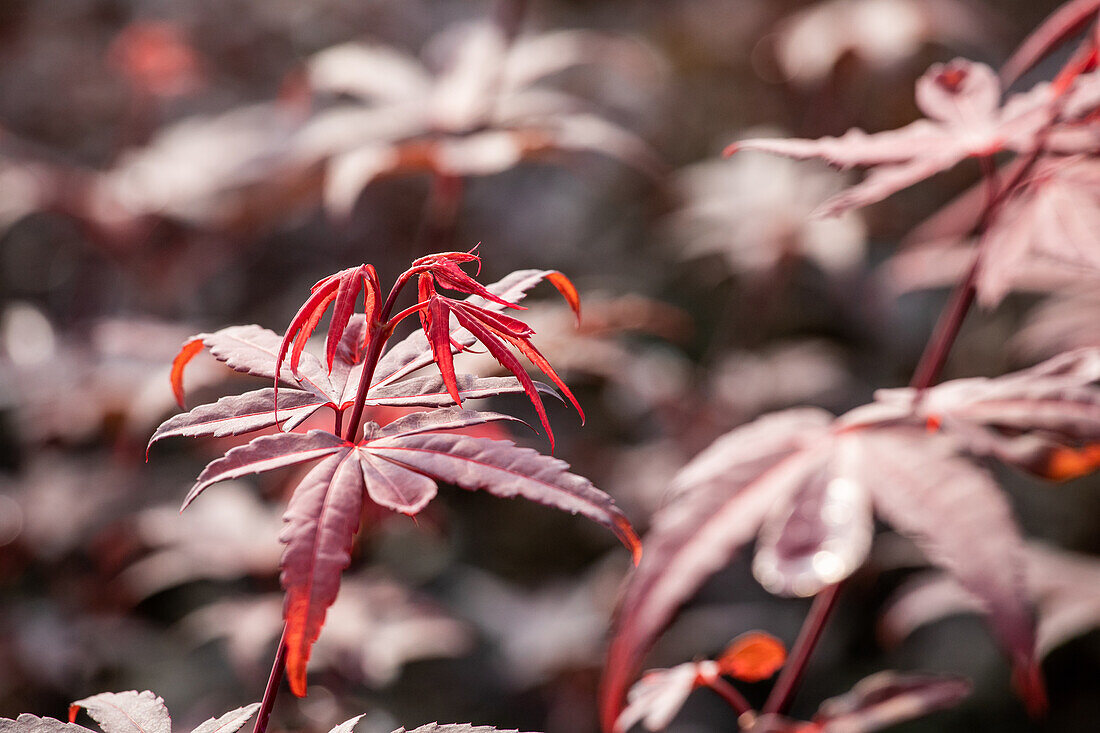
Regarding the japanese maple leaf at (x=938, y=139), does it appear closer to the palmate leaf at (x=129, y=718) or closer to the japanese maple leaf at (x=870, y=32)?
the palmate leaf at (x=129, y=718)

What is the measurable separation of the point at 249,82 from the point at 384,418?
1305mm

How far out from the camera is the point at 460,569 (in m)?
1.20

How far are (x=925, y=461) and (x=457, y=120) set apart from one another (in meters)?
0.67

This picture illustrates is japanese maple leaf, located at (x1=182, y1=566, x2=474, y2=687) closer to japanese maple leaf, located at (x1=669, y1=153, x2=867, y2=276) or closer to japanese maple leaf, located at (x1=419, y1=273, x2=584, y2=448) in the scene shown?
japanese maple leaf, located at (x1=419, y1=273, x2=584, y2=448)

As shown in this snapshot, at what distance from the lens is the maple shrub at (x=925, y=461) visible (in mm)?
381

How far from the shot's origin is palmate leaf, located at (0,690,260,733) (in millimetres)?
338

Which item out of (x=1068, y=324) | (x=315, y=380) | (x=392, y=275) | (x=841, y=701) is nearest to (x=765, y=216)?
(x=1068, y=324)

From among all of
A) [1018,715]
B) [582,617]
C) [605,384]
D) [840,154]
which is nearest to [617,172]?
[605,384]

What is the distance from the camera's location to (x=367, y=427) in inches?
13.8

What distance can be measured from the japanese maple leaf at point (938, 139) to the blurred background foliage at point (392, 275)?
335 mm

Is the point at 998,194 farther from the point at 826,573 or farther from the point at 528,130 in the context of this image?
the point at 528,130

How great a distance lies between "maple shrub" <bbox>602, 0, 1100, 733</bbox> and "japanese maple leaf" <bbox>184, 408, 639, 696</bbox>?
11 cm

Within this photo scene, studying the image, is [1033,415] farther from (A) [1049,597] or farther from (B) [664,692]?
(A) [1049,597]

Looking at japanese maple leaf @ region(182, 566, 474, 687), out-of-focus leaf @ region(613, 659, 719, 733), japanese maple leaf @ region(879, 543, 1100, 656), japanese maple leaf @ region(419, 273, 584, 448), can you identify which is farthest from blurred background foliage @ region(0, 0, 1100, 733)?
japanese maple leaf @ region(419, 273, 584, 448)
